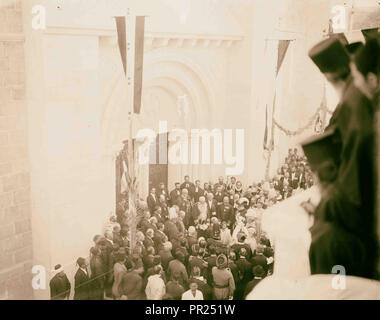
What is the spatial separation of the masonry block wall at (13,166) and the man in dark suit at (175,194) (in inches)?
83.7

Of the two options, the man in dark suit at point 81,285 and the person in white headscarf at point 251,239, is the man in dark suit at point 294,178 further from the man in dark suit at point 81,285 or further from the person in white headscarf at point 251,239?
the man in dark suit at point 81,285

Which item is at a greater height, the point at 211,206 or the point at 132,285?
the point at 211,206

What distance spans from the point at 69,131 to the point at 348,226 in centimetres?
403

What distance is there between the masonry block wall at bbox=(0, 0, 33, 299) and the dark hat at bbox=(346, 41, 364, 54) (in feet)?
14.1

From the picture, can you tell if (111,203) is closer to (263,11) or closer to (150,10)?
(150,10)

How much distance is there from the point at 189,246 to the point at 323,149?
249 centimetres

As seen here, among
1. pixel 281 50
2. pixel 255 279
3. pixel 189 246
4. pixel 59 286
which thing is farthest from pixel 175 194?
pixel 281 50

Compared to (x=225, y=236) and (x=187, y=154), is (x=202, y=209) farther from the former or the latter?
(x=187, y=154)

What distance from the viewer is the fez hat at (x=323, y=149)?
5414mm

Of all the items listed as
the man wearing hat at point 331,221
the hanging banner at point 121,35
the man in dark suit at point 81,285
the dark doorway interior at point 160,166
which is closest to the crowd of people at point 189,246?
the man in dark suit at point 81,285

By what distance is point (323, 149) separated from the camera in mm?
5512

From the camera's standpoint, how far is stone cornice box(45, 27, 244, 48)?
6930 mm

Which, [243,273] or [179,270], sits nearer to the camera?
[179,270]

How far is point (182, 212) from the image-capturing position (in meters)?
7.53
